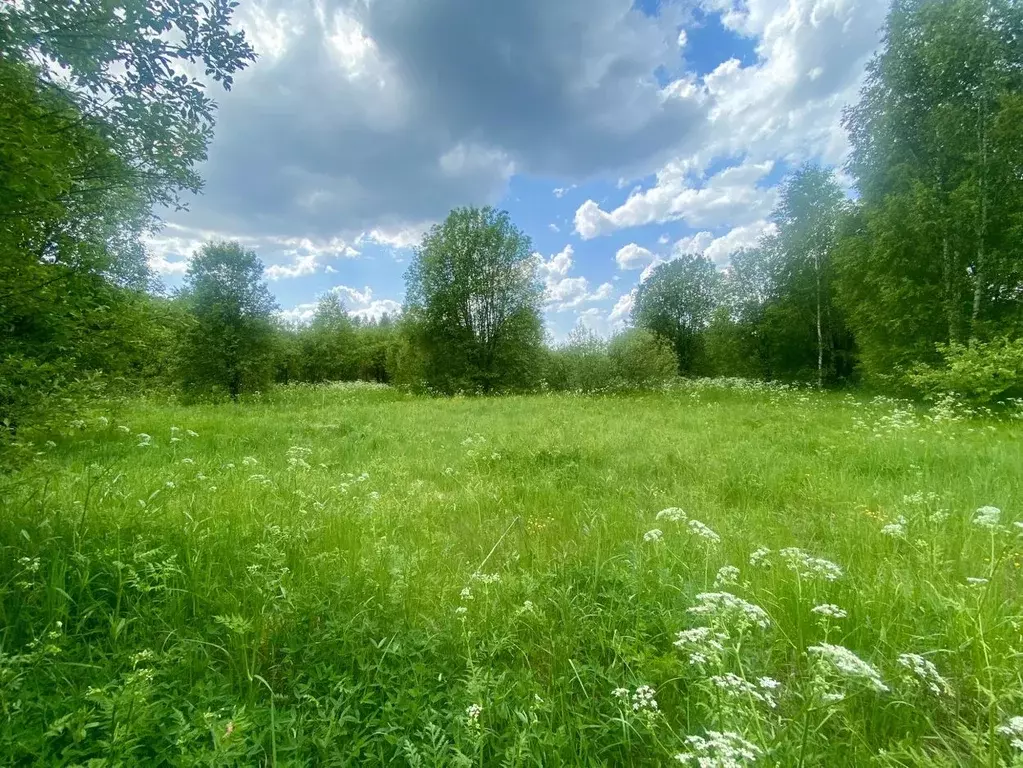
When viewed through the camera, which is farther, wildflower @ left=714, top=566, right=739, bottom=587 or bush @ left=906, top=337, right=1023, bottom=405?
bush @ left=906, top=337, right=1023, bottom=405

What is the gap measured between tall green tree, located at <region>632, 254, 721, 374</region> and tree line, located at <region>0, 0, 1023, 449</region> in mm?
2322

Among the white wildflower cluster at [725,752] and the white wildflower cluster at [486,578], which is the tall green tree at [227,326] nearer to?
the white wildflower cluster at [486,578]

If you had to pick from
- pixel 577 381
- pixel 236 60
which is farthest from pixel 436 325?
pixel 236 60

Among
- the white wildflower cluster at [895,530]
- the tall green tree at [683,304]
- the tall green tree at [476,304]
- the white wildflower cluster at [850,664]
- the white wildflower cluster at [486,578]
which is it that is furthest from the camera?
the tall green tree at [683,304]

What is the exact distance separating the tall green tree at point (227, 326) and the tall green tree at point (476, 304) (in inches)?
364

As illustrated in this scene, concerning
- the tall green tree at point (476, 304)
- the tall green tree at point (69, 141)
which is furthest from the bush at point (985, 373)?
the tall green tree at point (476, 304)

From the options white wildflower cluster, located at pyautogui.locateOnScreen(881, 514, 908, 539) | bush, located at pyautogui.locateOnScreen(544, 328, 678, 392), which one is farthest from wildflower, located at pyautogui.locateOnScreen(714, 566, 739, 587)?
bush, located at pyautogui.locateOnScreen(544, 328, 678, 392)

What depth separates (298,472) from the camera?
18.3 ft

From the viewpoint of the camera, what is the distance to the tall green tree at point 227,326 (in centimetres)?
2147

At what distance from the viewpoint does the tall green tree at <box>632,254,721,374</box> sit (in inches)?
1860

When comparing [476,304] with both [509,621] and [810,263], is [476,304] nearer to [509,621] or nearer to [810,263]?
[810,263]

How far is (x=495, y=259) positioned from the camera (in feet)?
92.5

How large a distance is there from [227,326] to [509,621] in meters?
25.1

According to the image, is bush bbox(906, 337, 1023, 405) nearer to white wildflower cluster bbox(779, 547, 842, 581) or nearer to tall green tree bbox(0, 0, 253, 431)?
white wildflower cluster bbox(779, 547, 842, 581)
